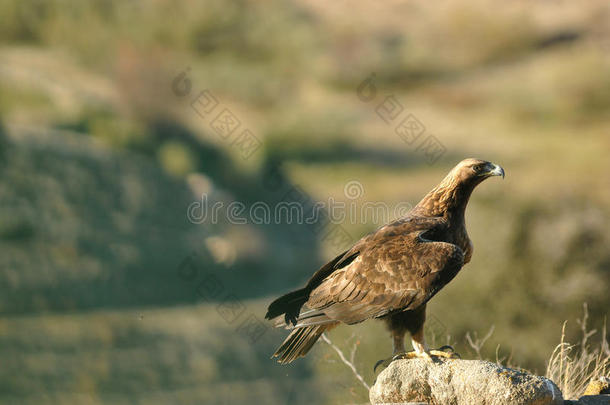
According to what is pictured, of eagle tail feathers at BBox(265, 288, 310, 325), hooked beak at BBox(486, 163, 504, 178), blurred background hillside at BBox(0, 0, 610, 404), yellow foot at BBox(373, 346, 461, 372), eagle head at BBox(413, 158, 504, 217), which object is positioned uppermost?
hooked beak at BBox(486, 163, 504, 178)

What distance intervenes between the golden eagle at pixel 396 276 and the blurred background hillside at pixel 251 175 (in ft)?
5.85

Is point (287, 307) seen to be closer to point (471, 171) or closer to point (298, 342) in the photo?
point (298, 342)

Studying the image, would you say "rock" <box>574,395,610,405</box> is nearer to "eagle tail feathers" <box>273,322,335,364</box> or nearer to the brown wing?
the brown wing

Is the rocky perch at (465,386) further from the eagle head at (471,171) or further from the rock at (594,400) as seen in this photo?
the eagle head at (471,171)

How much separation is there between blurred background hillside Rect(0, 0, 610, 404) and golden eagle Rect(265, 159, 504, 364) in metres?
1.78

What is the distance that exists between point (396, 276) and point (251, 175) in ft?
61.7

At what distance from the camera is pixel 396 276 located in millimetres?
6402

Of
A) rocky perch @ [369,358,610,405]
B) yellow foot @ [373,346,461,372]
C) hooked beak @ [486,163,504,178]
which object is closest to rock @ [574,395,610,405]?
rocky perch @ [369,358,610,405]

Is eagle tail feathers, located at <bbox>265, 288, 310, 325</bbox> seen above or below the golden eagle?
below

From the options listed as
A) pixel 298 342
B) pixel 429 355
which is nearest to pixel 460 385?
pixel 429 355

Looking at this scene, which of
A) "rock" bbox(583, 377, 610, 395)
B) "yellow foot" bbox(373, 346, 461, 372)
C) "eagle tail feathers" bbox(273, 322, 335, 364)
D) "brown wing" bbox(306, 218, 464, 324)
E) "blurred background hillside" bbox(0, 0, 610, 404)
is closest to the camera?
"brown wing" bbox(306, 218, 464, 324)

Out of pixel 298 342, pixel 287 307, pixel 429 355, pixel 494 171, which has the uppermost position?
pixel 494 171

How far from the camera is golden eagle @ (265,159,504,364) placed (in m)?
6.34

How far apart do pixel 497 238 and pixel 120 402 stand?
25.0 feet
